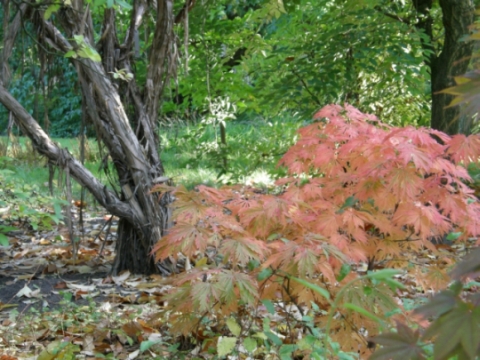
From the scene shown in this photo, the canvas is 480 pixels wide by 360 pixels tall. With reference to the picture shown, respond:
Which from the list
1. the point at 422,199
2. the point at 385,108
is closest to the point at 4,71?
the point at 422,199

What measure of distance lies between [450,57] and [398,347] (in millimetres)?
4348

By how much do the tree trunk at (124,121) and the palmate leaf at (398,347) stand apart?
2.73m

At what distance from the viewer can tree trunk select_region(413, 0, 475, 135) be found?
14.7ft

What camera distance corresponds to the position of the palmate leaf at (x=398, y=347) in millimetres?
806

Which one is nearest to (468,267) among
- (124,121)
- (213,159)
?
(124,121)

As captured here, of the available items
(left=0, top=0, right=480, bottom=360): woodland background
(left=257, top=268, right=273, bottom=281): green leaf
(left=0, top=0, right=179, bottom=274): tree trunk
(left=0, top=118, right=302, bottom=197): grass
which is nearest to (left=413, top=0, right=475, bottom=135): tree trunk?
Answer: (left=0, top=0, right=480, bottom=360): woodland background

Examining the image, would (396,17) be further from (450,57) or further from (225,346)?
(225,346)

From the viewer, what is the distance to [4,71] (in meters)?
3.50

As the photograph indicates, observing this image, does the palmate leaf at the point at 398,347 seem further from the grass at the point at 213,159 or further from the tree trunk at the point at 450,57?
the tree trunk at the point at 450,57

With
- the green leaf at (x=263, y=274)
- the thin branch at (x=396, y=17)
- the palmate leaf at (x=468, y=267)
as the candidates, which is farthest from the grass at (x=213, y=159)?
the palmate leaf at (x=468, y=267)

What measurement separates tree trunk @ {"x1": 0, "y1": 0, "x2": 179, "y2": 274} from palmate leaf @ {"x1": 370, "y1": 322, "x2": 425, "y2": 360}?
273 centimetres

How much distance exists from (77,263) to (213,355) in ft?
6.31

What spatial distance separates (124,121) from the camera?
11.5 ft

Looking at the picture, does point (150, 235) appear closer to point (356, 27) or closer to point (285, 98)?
Result: point (285, 98)
